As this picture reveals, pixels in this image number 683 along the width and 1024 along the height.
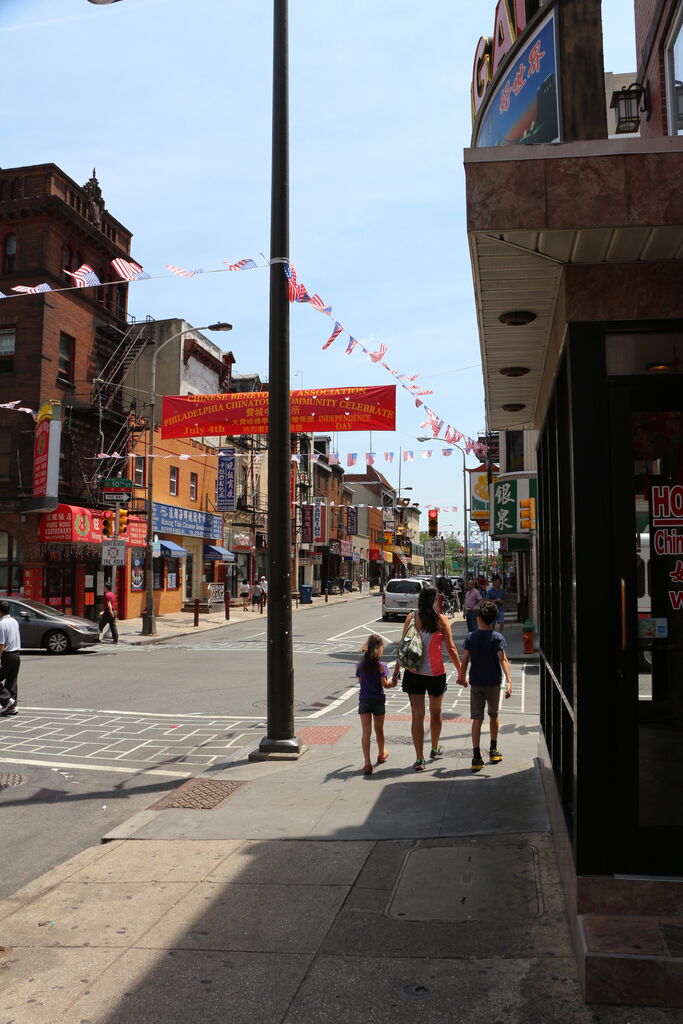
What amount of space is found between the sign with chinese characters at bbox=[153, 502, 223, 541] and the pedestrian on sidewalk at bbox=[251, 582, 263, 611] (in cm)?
335

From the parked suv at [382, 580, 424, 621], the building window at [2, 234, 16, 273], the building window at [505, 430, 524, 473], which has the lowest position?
the parked suv at [382, 580, 424, 621]

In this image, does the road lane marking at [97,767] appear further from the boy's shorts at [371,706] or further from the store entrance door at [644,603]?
the store entrance door at [644,603]

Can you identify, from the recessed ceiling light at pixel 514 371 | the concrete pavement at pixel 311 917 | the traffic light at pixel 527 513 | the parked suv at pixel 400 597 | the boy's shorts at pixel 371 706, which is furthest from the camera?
the parked suv at pixel 400 597

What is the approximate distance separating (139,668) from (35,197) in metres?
20.3

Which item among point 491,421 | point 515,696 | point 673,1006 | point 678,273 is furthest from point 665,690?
point 515,696

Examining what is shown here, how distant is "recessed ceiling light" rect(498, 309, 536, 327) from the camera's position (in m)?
5.22

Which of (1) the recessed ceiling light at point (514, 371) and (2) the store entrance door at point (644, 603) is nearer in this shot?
(2) the store entrance door at point (644, 603)

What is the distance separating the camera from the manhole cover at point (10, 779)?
26.8 ft

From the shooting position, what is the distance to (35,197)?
29766 mm

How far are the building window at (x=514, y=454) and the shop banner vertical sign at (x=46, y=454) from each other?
61.6 feet

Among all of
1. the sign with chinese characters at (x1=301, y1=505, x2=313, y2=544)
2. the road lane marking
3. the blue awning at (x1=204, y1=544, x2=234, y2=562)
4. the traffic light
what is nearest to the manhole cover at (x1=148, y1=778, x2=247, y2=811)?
the road lane marking

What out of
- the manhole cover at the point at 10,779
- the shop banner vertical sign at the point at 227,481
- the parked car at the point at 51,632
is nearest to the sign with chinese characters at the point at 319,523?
the shop banner vertical sign at the point at 227,481

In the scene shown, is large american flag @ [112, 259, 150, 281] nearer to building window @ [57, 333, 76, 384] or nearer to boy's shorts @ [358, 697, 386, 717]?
boy's shorts @ [358, 697, 386, 717]

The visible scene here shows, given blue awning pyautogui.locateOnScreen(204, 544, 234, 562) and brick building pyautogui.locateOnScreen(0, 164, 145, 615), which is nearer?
brick building pyautogui.locateOnScreen(0, 164, 145, 615)
